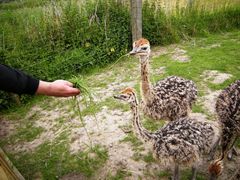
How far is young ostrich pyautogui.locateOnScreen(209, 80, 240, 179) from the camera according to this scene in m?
3.55

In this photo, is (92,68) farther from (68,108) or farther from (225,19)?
(225,19)

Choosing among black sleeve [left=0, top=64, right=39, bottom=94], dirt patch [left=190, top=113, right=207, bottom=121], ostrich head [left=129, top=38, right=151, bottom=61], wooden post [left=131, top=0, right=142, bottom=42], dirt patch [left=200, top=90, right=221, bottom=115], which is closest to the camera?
black sleeve [left=0, top=64, right=39, bottom=94]

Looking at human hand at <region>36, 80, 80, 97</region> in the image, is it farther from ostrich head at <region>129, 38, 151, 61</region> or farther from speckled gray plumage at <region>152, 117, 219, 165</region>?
ostrich head at <region>129, 38, 151, 61</region>

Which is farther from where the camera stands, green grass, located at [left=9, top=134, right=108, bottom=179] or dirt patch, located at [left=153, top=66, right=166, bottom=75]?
dirt patch, located at [left=153, top=66, right=166, bottom=75]

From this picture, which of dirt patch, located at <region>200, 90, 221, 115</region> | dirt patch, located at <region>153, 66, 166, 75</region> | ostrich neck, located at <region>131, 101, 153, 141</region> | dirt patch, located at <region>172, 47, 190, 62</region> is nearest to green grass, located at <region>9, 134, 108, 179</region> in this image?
ostrich neck, located at <region>131, 101, 153, 141</region>

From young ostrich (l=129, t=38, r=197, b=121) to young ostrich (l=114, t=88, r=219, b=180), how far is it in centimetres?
51

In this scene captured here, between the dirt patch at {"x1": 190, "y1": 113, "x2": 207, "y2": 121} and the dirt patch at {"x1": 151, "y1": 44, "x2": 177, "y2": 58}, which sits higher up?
the dirt patch at {"x1": 151, "y1": 44, "x2": 177, "y2": 58}

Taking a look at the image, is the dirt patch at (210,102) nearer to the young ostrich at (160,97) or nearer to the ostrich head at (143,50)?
the young ostrich at (160,97)

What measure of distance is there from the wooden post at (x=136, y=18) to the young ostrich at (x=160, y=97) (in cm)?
324

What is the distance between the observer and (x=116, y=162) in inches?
177

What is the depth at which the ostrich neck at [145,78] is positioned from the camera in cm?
445

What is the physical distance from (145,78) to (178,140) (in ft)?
3.87

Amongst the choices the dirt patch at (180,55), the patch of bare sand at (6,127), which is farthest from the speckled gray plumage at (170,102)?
the dirt patch at (180,55)

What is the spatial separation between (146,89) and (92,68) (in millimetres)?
3238
